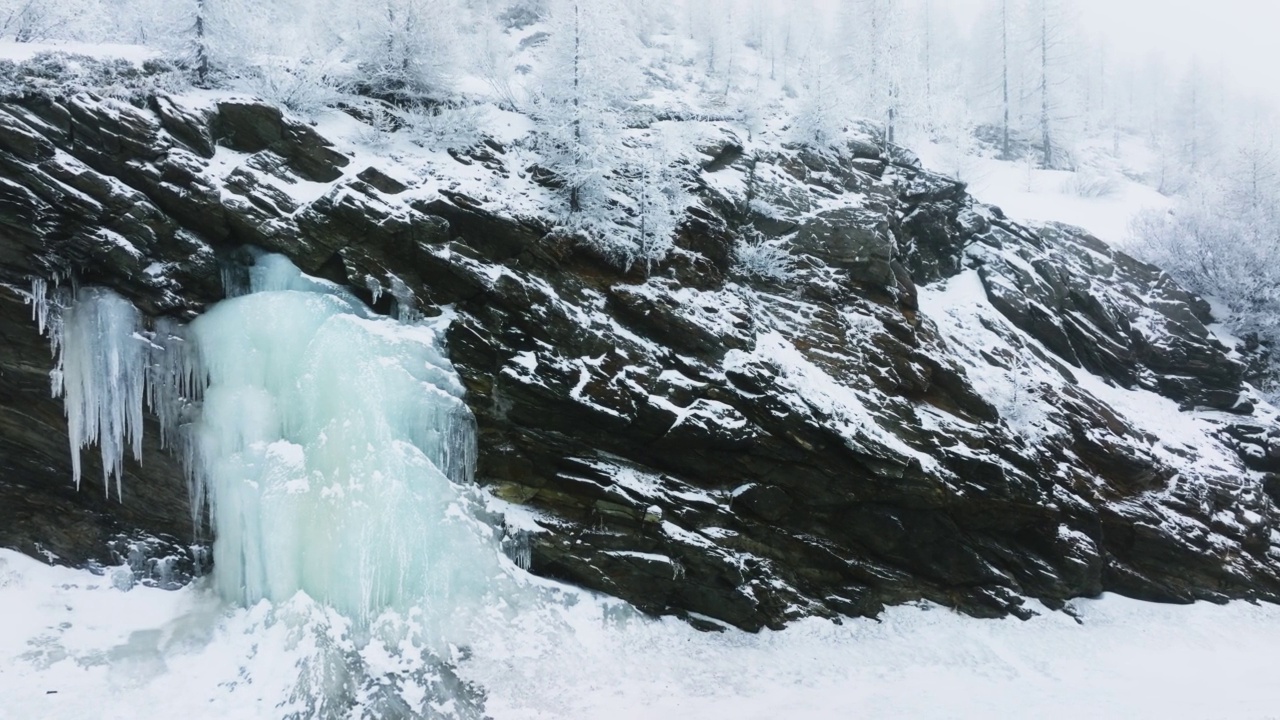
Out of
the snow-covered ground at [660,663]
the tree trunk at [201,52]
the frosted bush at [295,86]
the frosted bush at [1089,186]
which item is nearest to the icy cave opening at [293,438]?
the snow-covered ground at [660,663]

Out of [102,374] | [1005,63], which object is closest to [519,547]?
[102,374]

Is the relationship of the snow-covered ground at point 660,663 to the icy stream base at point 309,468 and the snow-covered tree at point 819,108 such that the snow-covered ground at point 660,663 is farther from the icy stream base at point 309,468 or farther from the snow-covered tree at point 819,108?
the snow-covered tree at point 819,108

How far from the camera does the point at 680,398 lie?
12297 mm

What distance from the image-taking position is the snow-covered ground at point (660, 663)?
8.87m

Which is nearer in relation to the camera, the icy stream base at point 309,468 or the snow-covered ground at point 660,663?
the snow-covered ground at point 660,663

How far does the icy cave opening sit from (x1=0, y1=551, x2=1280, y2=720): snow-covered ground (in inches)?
37.3

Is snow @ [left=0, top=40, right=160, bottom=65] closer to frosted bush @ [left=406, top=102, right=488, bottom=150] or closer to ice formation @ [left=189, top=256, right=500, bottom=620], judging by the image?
frosted bush @ [left=406, top=102, right=488, bottom=150]

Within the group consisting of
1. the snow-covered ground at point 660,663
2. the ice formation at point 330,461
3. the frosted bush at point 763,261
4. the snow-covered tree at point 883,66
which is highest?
the snow-covered tree at point 883,66

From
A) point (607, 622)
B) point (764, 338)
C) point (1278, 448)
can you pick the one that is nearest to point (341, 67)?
point (764, 338)

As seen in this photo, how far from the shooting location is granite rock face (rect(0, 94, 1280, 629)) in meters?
10.4

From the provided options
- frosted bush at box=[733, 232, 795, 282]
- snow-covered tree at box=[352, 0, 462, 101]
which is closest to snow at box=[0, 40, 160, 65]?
snow-covered tree at box=[352, 0, 462, 101]

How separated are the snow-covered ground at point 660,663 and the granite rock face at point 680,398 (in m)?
0.64

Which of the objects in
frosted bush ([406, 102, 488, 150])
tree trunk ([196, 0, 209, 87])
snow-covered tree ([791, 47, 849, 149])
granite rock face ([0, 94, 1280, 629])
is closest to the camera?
granite rock face ([0, 94, 1280, 629])

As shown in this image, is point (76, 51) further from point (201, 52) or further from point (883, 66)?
point (883, 66)
